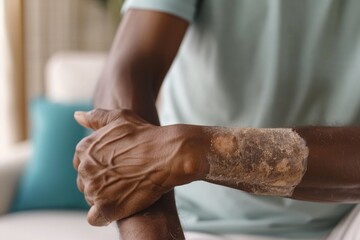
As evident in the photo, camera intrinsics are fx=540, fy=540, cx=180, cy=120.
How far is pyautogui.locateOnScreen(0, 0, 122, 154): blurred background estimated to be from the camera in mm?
2551

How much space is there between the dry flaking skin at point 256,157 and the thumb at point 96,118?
0.49ft

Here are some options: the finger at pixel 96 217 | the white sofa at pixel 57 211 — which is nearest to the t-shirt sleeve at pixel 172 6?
the finger at pixel 96 217

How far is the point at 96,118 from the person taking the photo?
74 centimetres

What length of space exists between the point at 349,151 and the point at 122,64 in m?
0.38

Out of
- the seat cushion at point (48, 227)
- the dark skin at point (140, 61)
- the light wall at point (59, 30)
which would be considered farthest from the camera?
the light wall at point (59, 30)

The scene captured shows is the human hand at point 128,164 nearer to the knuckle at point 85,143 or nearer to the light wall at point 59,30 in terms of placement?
the knuckle at point 85,143

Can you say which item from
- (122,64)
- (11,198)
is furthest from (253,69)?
(11,198)

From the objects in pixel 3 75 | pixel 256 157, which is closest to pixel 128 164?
pixel 256 157

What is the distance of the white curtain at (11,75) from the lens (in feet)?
8.22

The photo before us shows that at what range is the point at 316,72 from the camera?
920 mm

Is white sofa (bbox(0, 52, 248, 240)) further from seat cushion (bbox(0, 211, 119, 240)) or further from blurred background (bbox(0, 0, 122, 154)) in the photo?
blurred background (bbox(0, 0, 122, 154))

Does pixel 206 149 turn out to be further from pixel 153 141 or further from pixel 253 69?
pixel 253 69

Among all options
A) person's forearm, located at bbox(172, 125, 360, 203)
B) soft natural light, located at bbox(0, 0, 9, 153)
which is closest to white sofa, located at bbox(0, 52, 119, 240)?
soft natural light, located at bbox(0, 0, 9, 153)

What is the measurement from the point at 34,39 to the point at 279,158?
2.25m
